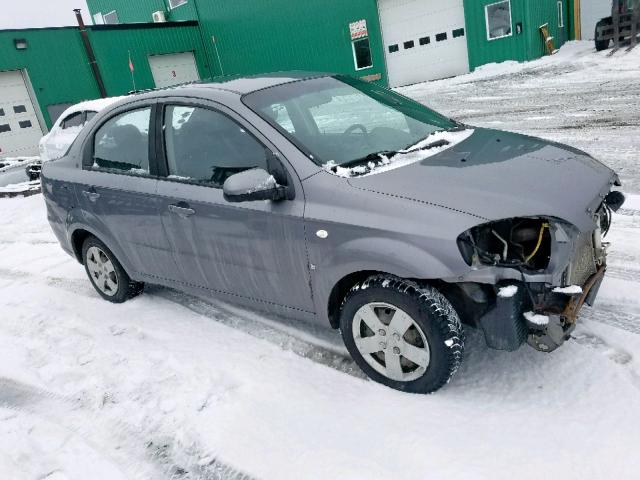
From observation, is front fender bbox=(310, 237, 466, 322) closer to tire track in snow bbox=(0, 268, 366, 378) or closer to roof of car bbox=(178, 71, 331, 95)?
tire track in snow bbox=(0, 268, 366, 378)

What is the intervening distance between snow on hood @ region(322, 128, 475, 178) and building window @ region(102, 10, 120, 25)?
31.7m

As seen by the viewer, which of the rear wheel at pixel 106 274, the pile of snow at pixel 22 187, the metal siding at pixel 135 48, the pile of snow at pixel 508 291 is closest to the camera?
the pile of snow at pixel 508 291

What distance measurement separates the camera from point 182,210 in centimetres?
348

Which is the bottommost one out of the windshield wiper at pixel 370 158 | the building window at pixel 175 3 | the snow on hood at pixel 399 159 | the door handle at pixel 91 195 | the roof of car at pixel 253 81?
the door handle at pixel 91 195

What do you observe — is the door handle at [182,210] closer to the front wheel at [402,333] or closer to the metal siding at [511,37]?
the front wheel at [402,333]

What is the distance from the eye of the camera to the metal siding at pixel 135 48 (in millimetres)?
21406

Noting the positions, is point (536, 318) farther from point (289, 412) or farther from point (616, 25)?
point (616, 25)

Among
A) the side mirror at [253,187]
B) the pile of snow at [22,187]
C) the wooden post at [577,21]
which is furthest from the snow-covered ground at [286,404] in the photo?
the wooden post at [577,21]

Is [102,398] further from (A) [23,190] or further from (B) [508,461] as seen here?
(A) [23,190]

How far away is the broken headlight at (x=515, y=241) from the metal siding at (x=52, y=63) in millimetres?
21179

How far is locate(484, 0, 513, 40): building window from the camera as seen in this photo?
17.3 m

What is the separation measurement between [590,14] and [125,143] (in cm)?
2228

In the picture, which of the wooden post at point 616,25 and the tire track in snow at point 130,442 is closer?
the tire track in snow at point 130,442

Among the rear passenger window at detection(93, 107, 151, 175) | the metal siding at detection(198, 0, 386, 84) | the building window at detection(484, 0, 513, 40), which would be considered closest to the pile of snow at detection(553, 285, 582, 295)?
the rear passenger window at detection(93, 107, 151, 175)
